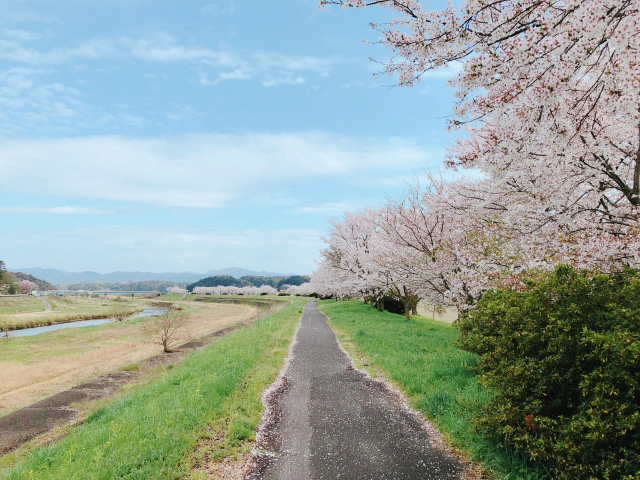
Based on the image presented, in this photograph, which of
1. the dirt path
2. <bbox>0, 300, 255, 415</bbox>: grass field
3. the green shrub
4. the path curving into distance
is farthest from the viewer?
<bbox>0, 300, 255, 415</bbox>: grass field

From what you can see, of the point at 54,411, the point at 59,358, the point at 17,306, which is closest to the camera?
the point at 54,411

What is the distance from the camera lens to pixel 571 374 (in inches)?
→ 178

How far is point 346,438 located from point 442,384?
325cm

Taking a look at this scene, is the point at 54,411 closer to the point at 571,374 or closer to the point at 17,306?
the point at 571,374

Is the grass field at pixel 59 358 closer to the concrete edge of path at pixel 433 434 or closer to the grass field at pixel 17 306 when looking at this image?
the concrete edge of path at pixel 433 434

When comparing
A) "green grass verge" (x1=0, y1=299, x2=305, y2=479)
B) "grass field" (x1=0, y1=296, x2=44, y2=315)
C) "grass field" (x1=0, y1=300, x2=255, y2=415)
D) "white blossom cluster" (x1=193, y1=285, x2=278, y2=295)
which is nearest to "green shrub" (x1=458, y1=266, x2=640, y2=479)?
"green grass verge" (x1=0, y1=299, x2=305, y2=479)

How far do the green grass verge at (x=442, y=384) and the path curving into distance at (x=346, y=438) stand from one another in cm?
45

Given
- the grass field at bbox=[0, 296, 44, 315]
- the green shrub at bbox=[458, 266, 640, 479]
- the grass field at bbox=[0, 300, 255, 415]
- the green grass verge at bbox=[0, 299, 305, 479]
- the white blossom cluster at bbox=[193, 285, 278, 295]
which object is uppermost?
the green shrub at bbox=[458, 266, 640, 479]

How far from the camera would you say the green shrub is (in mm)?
3820

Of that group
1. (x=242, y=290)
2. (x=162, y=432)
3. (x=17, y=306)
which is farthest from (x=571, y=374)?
(x=242, y=290)

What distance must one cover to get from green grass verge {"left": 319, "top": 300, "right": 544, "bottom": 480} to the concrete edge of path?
101 mm

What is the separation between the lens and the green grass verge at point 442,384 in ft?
17.6

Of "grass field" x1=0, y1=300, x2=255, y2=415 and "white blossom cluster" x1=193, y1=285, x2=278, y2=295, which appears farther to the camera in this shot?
"white blossom cluster" x1=193, y1=285, x2=278, y2=295

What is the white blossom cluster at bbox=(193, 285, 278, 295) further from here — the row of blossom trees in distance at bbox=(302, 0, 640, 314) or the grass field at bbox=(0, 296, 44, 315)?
the row of blossom trees in distance at bbox=(302, 0, 640, 314)
